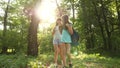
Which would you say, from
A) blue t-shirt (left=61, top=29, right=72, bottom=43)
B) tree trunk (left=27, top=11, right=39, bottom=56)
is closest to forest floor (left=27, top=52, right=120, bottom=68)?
blue t-shirt (left=61, top=29, right=72, bottom=43)

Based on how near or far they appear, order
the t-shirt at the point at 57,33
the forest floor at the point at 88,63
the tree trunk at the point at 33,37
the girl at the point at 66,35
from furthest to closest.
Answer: the tree trunk at the point at 33,37
the forest floor at the point at 88,63
the t-shirt at the point at 57,33
the girl at the point at 66,35

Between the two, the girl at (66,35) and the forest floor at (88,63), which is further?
the forest floor at (88,63)

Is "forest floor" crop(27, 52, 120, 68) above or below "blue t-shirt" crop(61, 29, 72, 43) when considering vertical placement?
below

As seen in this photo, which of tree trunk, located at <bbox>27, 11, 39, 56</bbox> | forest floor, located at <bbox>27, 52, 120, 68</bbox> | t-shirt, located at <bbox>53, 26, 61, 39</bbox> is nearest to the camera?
t-shirt, located at <bbox>53, 26, 61, 39</bbox>

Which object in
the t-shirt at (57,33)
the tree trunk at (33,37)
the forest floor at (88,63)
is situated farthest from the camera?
the tree trunk at (33,37)

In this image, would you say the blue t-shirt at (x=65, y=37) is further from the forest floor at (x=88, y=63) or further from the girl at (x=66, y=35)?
the forest floor at (x=88, y=63)

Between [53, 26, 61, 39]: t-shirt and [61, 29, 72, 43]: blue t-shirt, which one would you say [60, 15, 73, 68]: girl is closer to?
[61, 29, 72, 43]: blue t-shirt

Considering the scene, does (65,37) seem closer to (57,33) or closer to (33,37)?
Result: (57,33)

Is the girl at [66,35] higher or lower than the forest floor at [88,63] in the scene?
higher

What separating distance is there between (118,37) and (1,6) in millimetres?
18047

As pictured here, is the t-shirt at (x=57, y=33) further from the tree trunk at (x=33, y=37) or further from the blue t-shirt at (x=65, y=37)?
the tree trunk at (x=33, y=37)

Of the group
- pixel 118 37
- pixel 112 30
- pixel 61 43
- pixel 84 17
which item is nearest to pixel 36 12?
pixel 61 43

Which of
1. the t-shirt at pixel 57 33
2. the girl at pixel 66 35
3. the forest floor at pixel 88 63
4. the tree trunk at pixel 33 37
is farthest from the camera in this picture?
the tree trunk at pixel 33 37

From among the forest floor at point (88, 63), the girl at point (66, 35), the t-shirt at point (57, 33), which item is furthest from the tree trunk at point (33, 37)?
the girl at point (66, 35)
